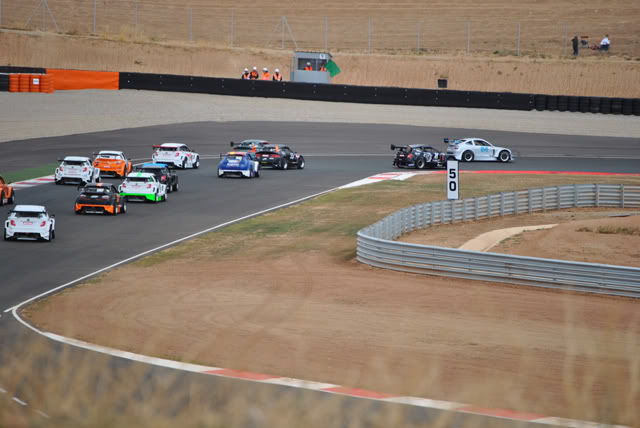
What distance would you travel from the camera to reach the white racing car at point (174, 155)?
137 feet

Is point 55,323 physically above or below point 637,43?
below

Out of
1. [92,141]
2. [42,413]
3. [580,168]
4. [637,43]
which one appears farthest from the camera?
[637,43]

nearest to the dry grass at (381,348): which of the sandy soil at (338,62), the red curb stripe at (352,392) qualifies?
the red curb stripe at (352,392)

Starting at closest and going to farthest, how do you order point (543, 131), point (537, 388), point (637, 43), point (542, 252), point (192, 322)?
point (537, 388), point (192, 322), point (542, 252), point (543, 131), point (637, 43)

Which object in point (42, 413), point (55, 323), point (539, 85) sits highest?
point (539, 85)

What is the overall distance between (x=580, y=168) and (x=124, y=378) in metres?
45.2

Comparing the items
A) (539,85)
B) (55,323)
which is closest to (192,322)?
(55,323)

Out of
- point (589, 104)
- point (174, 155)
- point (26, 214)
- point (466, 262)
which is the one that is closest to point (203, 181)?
point (174, 155)

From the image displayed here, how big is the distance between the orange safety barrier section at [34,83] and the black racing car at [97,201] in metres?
33.5

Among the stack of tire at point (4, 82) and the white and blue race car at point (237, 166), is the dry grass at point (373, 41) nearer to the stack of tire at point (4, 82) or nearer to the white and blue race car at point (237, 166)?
the stack of tire at point (4, 82)

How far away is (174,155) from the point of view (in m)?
42.3

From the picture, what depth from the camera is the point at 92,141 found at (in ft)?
167

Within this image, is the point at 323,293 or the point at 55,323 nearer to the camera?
the point at 55,323

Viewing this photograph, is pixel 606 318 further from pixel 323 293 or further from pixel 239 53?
pixel 239 53
